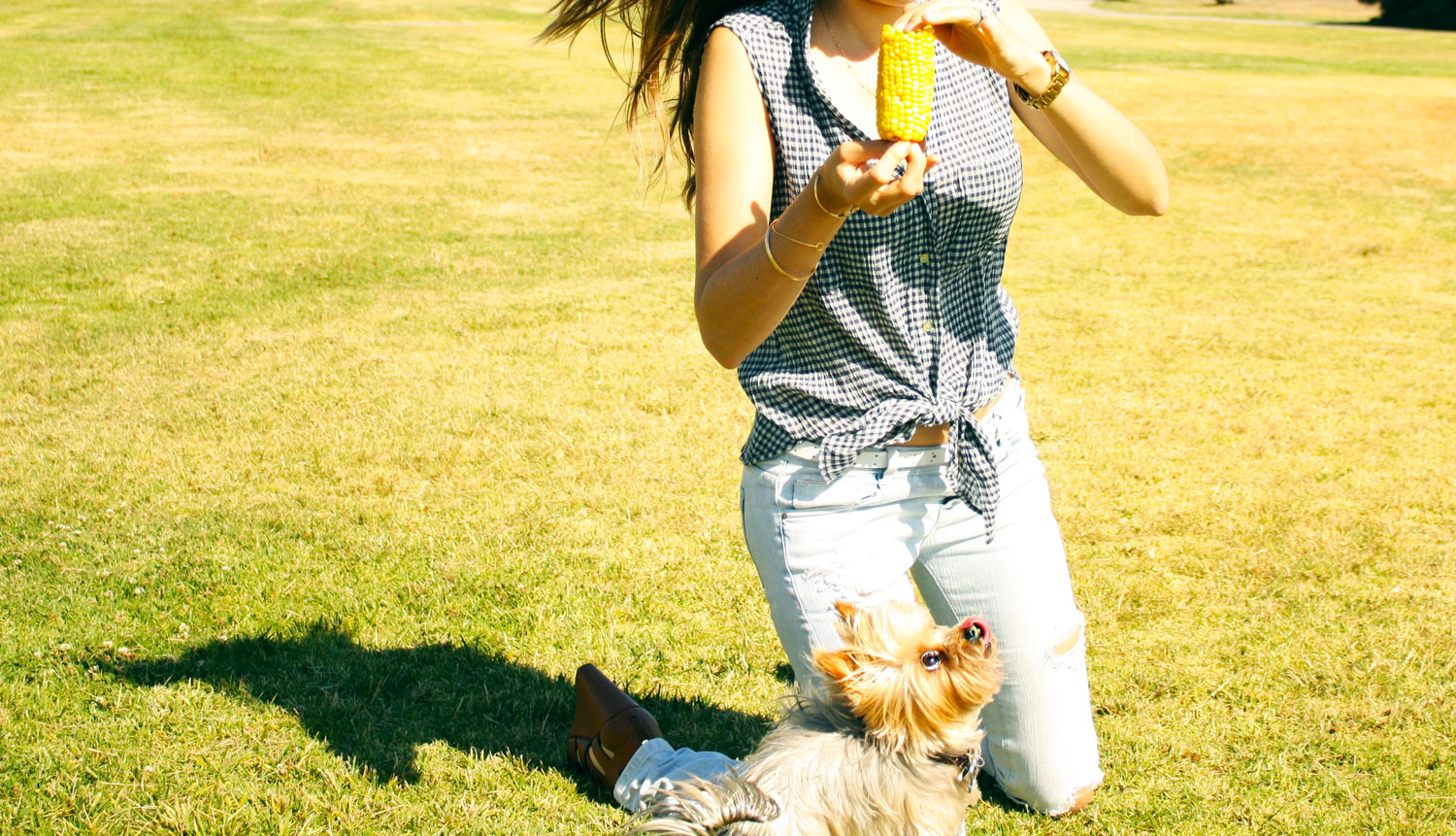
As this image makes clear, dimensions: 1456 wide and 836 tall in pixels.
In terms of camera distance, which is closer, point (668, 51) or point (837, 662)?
point (837, 662)

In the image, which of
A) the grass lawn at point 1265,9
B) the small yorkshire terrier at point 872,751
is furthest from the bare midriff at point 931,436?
the grass lawn at point 1265,9

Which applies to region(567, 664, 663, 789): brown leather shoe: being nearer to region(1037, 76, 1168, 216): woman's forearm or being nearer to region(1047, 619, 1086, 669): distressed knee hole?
region(1047, 619, 1086, 669): distressed knee hole

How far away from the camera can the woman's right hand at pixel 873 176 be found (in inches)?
84.6

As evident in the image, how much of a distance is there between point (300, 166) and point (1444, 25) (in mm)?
42646

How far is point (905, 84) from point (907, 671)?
1.22m

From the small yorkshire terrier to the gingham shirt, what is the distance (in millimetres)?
481

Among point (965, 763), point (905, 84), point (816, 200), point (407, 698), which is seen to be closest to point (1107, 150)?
point (905, 84)

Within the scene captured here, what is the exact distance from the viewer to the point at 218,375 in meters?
7.46

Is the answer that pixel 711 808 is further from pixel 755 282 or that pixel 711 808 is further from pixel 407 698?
pixel 407 698

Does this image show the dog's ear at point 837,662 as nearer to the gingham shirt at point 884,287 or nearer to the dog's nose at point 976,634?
the dog's nose at point 976,634

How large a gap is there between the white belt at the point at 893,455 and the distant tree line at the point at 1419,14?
48.3 metres

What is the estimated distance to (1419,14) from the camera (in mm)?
43750

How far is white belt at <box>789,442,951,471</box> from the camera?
9.52 feet

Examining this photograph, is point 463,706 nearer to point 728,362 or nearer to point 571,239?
point 728,362
